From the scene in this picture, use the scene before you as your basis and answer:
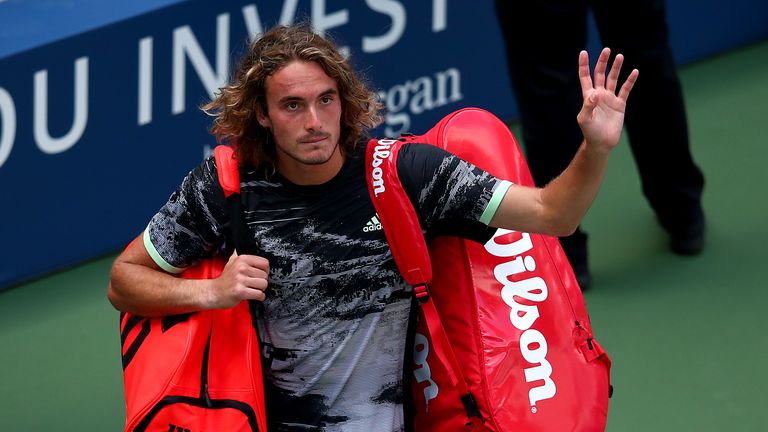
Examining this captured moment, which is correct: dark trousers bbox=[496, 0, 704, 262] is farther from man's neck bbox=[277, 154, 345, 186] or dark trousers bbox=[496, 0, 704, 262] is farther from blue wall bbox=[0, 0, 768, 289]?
man's neck bbox=[277, 154, 345, 186]

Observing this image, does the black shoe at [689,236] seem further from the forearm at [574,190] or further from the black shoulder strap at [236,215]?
the black shoulder strap at [236,215]

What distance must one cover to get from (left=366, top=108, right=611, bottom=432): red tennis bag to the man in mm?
64

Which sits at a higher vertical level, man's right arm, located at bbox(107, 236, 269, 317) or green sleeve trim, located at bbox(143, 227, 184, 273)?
green sleeve trim, located at bbox(143, 227, 184, 273)

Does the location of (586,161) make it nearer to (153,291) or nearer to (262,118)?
(262,118)

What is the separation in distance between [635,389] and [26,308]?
192 cm

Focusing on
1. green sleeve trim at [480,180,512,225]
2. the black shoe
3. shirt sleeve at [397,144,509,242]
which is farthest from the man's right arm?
the black shoe

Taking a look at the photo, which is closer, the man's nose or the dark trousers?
the man's nose

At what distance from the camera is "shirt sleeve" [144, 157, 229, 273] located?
2.84 meters

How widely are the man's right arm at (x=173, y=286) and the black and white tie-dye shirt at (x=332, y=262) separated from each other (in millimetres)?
43

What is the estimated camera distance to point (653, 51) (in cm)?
426

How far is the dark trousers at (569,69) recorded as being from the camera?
417 cm

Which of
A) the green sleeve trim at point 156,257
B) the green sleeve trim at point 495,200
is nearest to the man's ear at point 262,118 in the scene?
the green sleeve trim at point 156,257

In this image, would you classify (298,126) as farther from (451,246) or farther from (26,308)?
(26,308)

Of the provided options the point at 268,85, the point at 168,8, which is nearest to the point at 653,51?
the point at 168,8
